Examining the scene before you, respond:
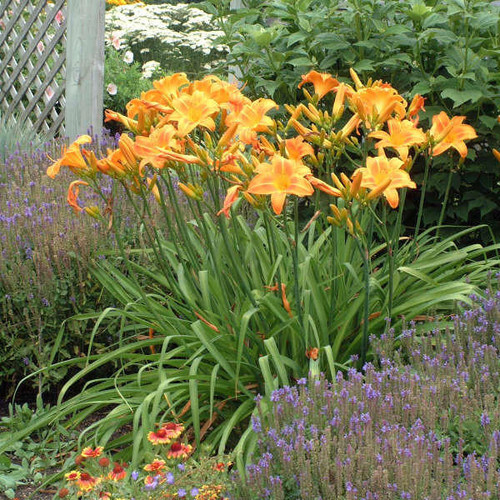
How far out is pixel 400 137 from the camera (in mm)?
2531

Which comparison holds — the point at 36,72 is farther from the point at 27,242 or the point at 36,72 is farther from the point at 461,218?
the point at 461,218

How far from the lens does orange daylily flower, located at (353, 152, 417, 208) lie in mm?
2232

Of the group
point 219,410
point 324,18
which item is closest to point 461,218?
point 324,18

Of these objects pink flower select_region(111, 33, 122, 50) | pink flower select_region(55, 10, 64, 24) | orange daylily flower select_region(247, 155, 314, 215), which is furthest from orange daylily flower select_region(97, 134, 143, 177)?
pink flower select_region(111, 33, 122, 50)

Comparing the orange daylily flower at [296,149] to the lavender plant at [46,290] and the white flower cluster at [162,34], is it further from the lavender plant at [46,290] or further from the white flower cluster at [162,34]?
the white flower cluster at [162,34]

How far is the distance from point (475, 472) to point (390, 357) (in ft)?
2.98

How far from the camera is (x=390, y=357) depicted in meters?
2.55

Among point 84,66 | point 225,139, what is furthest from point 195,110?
point 84,66

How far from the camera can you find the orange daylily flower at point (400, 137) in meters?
2.51

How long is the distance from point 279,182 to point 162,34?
1428cm

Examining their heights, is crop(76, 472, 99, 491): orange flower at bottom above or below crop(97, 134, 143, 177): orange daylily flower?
below

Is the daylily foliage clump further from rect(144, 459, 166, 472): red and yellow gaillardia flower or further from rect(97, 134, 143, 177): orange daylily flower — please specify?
rect(144, 459, 166, 472): red and yellow gaillardia flower

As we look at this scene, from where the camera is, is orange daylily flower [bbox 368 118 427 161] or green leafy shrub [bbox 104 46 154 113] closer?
orange daylily flower [bbox 368 118 427 161]

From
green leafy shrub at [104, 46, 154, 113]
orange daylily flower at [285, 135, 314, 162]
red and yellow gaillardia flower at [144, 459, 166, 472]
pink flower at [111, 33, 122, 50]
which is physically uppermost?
orange daylily flower at [285, 135, 314, 162]
